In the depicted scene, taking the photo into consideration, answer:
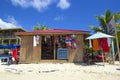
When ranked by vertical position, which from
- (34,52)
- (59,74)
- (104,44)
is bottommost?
(59,74)

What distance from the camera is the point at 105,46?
13812 millimetres

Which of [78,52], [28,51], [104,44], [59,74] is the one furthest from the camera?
[28,51]

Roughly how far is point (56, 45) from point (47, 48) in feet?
3.36

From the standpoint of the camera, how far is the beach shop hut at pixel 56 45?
15.1 meters

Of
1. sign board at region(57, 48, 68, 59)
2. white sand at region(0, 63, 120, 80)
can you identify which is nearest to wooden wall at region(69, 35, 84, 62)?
sign board at region(57, 48, 68, 59)

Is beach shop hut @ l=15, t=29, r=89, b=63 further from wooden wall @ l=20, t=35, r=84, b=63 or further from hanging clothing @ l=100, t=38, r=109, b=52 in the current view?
hanging clothing @ l=100, t=38, r=109, b=52

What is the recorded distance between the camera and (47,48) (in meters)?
16.2

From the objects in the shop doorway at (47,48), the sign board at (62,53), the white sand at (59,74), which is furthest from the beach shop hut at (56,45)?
the white sand at (59,74)

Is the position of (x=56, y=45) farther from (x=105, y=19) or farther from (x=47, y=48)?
(x=105, y=19)

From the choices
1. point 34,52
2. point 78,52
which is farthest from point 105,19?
point 34,52

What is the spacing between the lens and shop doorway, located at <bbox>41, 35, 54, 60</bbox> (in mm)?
16094

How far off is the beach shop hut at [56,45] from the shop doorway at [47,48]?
11cm

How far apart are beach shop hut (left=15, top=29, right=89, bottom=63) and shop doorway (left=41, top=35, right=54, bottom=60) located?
11cm

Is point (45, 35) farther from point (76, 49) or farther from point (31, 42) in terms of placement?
point (76, 49)
